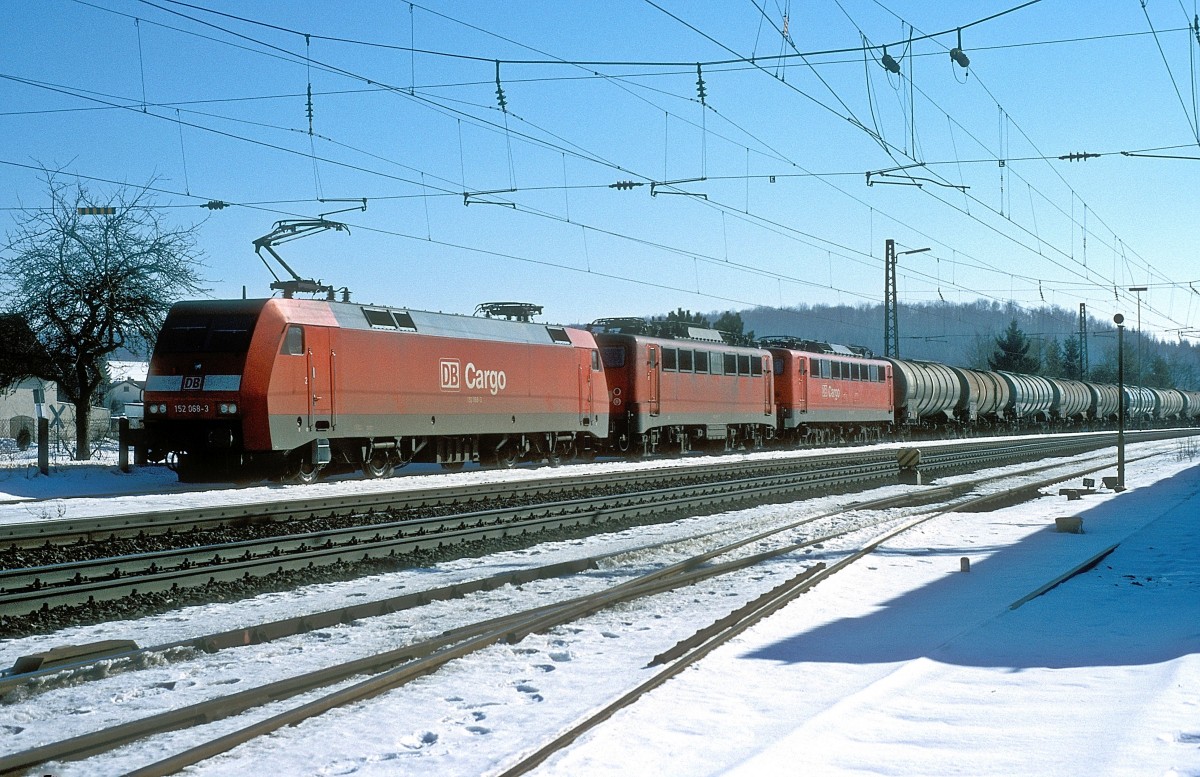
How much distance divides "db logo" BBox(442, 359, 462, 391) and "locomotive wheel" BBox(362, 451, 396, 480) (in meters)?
1.93

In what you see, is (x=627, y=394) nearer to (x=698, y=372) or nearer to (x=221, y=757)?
(x=698, y=372)

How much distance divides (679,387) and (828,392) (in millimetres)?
10759

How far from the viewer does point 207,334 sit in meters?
20.3

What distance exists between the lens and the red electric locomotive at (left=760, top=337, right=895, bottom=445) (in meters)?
39.8

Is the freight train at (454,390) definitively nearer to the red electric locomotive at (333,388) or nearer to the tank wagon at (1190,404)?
the red electric locomotive at (333,388)

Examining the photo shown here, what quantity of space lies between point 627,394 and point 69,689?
25060 mm

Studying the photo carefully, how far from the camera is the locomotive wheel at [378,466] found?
23.4 m

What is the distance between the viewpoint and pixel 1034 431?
232ft

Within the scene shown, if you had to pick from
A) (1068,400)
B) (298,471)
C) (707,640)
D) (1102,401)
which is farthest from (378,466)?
(1102,401)

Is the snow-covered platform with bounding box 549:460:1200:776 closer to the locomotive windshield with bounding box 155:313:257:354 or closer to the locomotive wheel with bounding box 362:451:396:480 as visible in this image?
the locomotive windshield with bounding box 155:313:257:354

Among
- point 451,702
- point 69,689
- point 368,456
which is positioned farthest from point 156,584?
point 368,456

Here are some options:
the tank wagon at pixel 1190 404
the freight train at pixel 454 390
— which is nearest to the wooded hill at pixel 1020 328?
the tank wagon at pixel 1190 404

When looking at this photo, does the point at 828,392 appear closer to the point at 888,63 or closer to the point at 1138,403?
the point at 888,63

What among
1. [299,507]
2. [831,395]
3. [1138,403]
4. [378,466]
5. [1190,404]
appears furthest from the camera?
[1190,404]
